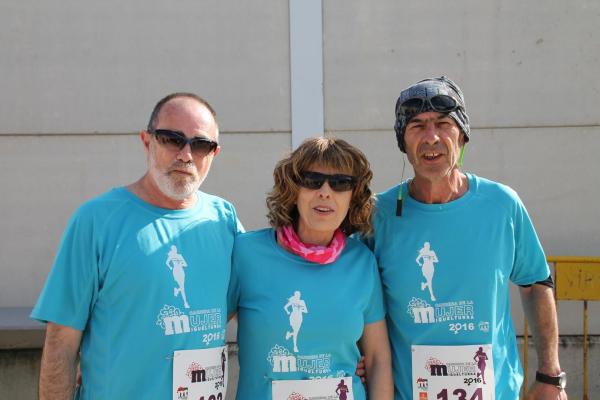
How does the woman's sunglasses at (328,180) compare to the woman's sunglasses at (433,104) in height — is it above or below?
below

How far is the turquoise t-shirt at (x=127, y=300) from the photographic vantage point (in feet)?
7.47

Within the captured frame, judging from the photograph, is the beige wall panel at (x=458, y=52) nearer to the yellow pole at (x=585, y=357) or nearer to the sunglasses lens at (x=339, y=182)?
the yellow pole at (x=585, y=357)

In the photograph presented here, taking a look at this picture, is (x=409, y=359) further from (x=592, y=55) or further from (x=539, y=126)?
(x=592, y=55)

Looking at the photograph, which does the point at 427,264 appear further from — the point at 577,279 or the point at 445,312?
the point at 577,279

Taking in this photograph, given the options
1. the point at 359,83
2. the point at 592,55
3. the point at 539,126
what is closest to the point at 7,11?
the point at 359,83

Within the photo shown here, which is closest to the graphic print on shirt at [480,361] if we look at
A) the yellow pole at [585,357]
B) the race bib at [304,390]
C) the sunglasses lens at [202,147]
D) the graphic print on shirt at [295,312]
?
the race bib at [304,390]

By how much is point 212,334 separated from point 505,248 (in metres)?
1.19

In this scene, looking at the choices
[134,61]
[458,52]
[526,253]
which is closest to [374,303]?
[526,253]

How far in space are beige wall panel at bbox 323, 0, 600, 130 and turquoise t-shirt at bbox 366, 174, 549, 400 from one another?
2.81 meters

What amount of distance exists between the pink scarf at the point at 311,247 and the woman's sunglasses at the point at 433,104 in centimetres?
59

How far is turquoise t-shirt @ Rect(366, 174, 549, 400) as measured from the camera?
8.11 ft

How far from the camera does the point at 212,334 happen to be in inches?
93.3

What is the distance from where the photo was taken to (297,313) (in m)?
2.33

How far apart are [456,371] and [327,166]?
2.99 feet
